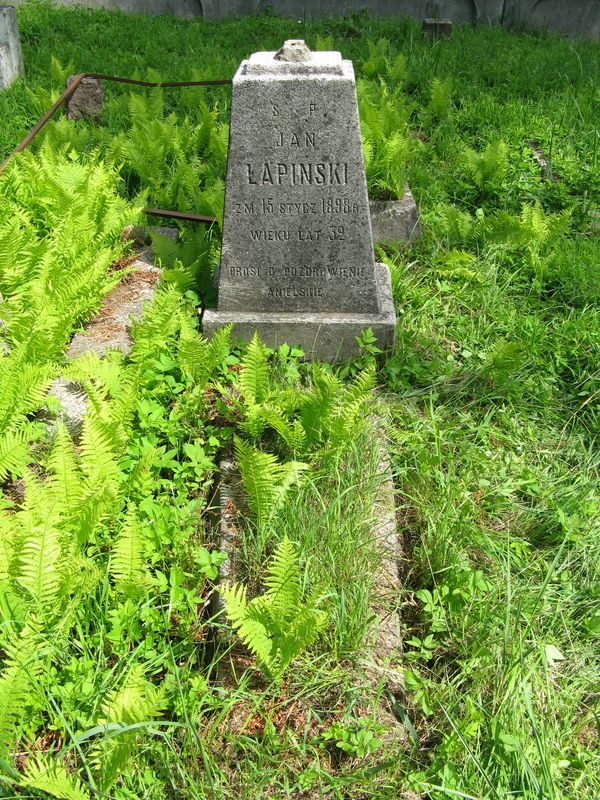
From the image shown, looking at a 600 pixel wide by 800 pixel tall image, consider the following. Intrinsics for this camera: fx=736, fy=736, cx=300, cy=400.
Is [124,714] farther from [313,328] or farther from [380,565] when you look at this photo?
[313,328]

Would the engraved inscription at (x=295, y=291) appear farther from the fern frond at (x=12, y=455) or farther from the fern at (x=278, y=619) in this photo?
the fern at (x=278, y=619)

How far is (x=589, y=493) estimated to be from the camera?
3.03 m

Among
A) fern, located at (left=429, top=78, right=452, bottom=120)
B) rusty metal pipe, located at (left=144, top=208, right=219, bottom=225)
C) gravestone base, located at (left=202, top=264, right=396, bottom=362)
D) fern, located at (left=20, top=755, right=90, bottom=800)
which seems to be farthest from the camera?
fern, located at (left=429, top=78, right=452, bottom=120)

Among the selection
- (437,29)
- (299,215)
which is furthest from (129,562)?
(437,29)

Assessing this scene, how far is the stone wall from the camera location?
8.64m

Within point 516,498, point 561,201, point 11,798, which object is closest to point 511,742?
point 516,498

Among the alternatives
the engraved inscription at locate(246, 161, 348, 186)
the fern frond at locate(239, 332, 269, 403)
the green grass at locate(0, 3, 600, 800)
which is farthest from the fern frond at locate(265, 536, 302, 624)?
the engraved inscription at locate(246, 161, 348, 186)

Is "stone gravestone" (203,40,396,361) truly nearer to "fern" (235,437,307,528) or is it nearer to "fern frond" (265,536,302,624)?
"fern" (235,437,307,528)

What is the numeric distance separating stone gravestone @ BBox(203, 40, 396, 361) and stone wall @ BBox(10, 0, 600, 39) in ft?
19.6

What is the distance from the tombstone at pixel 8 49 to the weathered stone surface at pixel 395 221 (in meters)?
4.12

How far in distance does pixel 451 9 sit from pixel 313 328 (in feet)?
22.2

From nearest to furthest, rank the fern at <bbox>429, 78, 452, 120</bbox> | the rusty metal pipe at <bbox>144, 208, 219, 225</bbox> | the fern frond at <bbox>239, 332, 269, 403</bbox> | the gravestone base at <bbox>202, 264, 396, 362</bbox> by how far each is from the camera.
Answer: the fern frond at <bbox>239, 332, 269, 403</bbox>
the gravestone base at <bbox>202, 264, 396, 362</bbox>
the rusty metal pipe at <bbox>144, 208, 219, 225</bbox>
the fern at <bbox>429, 78, 452, 120</bbox>

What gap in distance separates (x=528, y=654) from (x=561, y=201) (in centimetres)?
371

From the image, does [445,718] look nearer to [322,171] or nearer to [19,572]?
[19,572]
